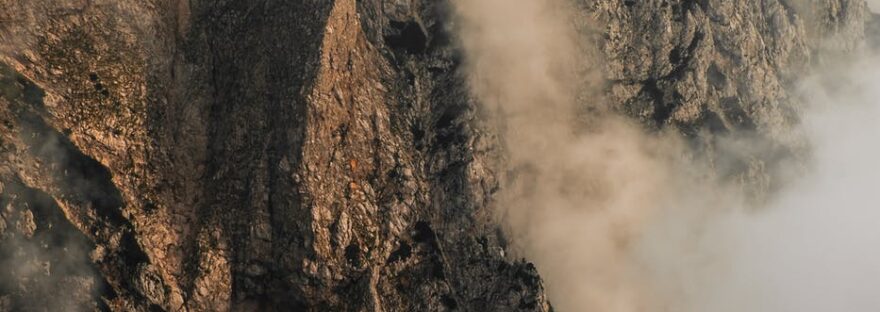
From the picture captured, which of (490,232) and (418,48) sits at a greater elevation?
(418,48)

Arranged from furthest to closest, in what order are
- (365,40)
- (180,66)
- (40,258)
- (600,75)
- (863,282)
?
(863,282) < (600,75) < (365,40) < (180,66) < (40,258)

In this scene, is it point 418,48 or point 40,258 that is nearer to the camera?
point 40,258

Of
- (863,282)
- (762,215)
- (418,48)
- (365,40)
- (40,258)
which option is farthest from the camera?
(863,282)

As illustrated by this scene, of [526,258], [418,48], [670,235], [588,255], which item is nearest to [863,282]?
[670,235]

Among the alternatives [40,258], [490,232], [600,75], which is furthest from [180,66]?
[600,75]

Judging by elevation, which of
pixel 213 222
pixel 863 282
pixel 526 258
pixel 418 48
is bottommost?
pixel 213 222

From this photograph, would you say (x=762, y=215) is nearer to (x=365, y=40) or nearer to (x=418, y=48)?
(x=418, y=48)

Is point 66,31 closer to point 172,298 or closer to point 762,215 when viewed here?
point 172,298
